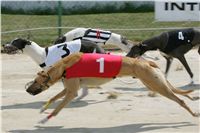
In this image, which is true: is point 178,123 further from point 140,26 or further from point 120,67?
point 140,26

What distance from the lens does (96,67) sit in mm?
7340

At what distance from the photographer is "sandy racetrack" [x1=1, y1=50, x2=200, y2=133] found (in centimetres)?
740

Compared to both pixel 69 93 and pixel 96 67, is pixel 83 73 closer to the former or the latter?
pixel 96 67

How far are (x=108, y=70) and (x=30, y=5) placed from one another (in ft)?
49.5

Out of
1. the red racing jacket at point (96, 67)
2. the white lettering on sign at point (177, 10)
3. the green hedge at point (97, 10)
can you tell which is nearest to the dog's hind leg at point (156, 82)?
the red racing jacket at point (96, 67)

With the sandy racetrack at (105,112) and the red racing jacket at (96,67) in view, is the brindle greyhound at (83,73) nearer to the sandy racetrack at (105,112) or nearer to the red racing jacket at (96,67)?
the red racing jacket at (96,67)

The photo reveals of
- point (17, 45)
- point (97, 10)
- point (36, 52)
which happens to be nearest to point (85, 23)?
point (97, 10)

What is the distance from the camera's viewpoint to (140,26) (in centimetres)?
1886

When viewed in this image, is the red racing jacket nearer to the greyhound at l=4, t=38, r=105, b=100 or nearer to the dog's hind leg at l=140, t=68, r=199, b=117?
the dog's hind leg at l=140, t=68, r=199, b=117

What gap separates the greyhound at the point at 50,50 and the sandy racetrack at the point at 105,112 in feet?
2.02

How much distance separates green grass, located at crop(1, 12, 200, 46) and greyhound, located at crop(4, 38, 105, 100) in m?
6.78

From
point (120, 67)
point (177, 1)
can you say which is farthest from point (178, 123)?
point (177, 1)

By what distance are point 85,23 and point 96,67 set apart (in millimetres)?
12569

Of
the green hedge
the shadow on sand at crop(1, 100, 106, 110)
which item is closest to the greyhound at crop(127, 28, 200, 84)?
the shadow on sand at crop(1, 100, 106, 110)
